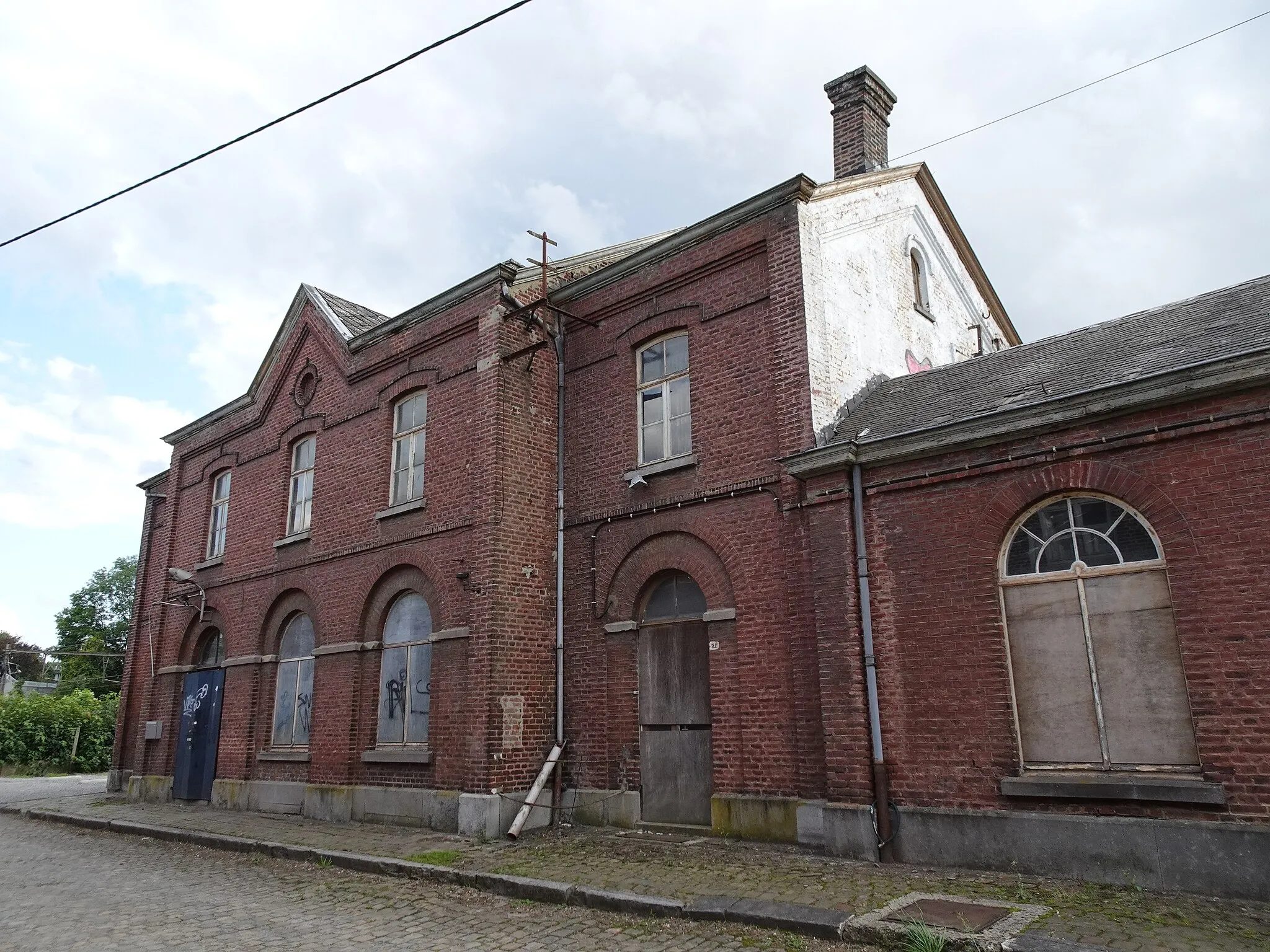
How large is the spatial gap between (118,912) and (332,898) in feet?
5.89

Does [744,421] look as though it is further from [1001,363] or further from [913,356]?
[913,356]

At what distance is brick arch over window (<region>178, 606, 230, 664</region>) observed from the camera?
17.9 meters

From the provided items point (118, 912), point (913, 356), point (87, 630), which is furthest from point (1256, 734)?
point (87, 630)

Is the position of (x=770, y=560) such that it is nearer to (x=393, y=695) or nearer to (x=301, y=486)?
(x=393, y=695)

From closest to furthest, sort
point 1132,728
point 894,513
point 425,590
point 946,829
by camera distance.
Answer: point 1132,728 < point 946,829 < point 894,513 < point 425,590

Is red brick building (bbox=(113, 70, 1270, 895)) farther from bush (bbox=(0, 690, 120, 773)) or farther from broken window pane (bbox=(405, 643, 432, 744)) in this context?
bush (bbox=(0, 690, 120, 773))

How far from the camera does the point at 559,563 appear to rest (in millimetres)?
12805

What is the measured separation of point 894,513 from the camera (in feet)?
31.1

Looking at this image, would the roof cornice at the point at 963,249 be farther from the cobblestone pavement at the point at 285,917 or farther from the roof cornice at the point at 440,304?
the cobblestone pavement at the point at 285,917

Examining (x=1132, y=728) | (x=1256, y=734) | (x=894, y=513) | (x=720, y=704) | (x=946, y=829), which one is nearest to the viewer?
(x=1256, y=734)

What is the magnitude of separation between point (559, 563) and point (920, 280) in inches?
303

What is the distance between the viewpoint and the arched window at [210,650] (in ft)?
58.1

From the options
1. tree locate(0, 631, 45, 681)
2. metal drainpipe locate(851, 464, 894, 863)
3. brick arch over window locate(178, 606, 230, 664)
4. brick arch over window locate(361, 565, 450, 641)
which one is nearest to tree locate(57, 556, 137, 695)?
tree locate(0, 631, 45, 681)

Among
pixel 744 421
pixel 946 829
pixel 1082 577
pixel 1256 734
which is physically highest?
pixel 744 421
